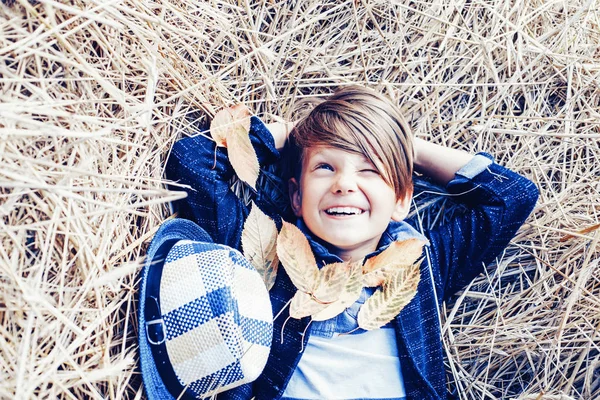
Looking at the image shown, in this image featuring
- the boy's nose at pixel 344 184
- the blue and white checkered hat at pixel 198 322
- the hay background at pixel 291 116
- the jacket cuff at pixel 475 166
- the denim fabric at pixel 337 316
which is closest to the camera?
the hay background at pixel 291 116

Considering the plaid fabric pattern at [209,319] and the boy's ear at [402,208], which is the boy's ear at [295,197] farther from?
the plaid fabric pattern at [209,319]

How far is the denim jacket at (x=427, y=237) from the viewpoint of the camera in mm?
1786

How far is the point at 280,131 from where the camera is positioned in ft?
6.56

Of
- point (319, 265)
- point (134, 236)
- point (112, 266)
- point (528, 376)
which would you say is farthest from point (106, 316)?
point (528, 376)

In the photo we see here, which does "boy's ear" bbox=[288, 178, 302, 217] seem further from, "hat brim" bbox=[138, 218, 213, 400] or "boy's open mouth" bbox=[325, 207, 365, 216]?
"hat brim" bbox=[138, 218, 213, 400]

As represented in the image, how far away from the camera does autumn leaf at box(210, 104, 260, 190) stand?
1.84m

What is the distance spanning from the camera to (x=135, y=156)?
1632mm

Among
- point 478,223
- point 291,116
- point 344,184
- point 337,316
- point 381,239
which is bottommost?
point 337,316

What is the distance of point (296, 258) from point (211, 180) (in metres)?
0.39

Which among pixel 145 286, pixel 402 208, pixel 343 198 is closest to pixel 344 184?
pixel 343 198

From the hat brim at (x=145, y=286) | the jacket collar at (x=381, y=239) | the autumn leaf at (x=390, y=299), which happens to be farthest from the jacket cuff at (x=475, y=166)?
the hat brim at (x=145, y=286)

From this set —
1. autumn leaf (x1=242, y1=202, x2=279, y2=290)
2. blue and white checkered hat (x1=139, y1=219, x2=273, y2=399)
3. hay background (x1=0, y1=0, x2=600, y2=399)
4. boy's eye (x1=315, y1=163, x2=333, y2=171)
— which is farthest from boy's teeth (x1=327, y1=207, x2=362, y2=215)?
hay background (x1=0, y1=0, x2=600, y2=399)

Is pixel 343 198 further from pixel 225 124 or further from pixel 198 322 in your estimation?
pixel 198 322

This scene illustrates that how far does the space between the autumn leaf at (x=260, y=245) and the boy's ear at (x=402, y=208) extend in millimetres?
451
